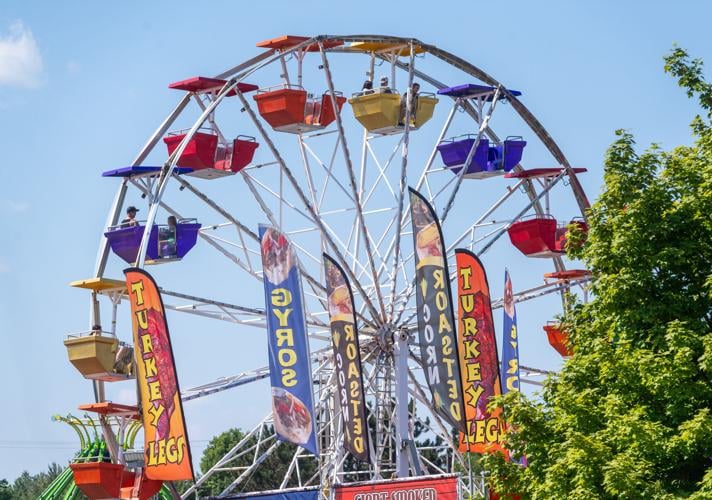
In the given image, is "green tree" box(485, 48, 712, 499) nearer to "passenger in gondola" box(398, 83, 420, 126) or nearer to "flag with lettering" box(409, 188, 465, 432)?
"flag with lettering" box(409, 188, 465, 432)

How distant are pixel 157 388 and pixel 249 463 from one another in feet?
150

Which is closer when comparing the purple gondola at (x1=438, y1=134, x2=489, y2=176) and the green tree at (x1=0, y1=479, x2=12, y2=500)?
the purple gondola at (x1=438, y1=134, x2=489, y2=176)

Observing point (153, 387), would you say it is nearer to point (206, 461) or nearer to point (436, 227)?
point (436, 227)

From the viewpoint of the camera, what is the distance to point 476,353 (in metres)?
34.4

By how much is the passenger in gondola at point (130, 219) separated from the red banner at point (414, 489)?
385 inches

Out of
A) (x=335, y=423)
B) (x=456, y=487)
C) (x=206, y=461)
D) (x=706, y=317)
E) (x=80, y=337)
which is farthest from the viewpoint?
(x=206, y=461)

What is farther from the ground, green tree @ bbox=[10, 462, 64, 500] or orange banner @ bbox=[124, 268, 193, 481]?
green tree @ bbox=[10, 462, 64, 500]

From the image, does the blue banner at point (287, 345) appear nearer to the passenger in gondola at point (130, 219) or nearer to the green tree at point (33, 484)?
the passenger in gondola at point (130, 219)

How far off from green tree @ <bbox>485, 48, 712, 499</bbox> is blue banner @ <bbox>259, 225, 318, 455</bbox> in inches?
288

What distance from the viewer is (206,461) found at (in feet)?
326

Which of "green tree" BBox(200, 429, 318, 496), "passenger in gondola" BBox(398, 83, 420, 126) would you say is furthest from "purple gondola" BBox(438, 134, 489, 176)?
"green tree" BBox(200, 429, 318, 496)

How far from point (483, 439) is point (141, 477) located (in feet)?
24.5

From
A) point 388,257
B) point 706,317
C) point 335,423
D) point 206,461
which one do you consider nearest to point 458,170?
point 388,257

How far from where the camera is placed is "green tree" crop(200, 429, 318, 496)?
3216 inches
